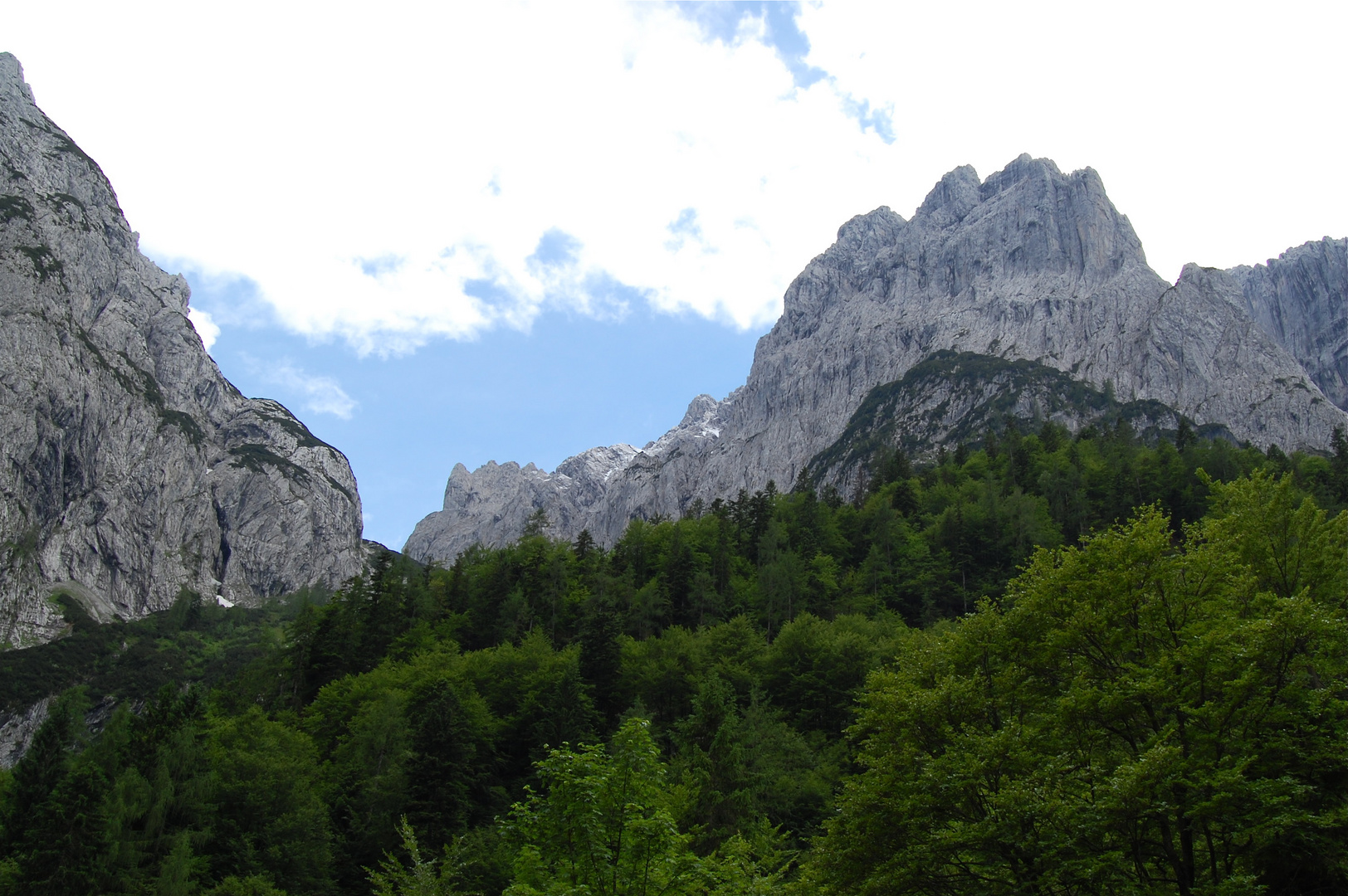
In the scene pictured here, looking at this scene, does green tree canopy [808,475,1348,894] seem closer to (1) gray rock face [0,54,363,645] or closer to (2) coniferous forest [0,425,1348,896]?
(2) coniferous forest [0,425,1348,896]

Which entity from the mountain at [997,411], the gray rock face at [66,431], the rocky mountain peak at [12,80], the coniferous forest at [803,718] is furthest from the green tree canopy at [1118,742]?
the rocky mountain peak at [12,80]

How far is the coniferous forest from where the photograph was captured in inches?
579

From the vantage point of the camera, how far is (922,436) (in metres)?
189

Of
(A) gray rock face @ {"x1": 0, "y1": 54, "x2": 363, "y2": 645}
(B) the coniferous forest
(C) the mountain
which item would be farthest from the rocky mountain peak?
(C) the mountain

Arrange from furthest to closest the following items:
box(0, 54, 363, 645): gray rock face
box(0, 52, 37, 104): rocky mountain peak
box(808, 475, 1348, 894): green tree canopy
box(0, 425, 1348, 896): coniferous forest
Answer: box(0, 52, 37, 104): rocky mountain peak
box(0, 54, 363, 645): gray rock face
box(0, 425, 1348, 896): coniferous forest
box(808, 475, 1348, 894): green tree canopy

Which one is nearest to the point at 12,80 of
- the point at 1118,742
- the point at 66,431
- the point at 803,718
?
the point at 66,431

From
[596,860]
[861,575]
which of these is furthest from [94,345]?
[596,860]

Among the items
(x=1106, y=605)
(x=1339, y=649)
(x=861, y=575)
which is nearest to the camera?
(x=1339, y=649)

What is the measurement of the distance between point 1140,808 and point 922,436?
182665 mm

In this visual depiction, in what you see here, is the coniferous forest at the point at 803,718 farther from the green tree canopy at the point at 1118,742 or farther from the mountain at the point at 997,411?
the mountain at the point at 997,411

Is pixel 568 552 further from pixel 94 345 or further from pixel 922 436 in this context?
pixel 94 345

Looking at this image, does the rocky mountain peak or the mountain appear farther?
the rocky mountain peak

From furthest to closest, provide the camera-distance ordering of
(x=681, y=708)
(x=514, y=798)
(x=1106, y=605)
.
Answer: (x=681, y=708), (x=514, y=798), (x=1106, y=605)

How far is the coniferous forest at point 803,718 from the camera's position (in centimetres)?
1472
